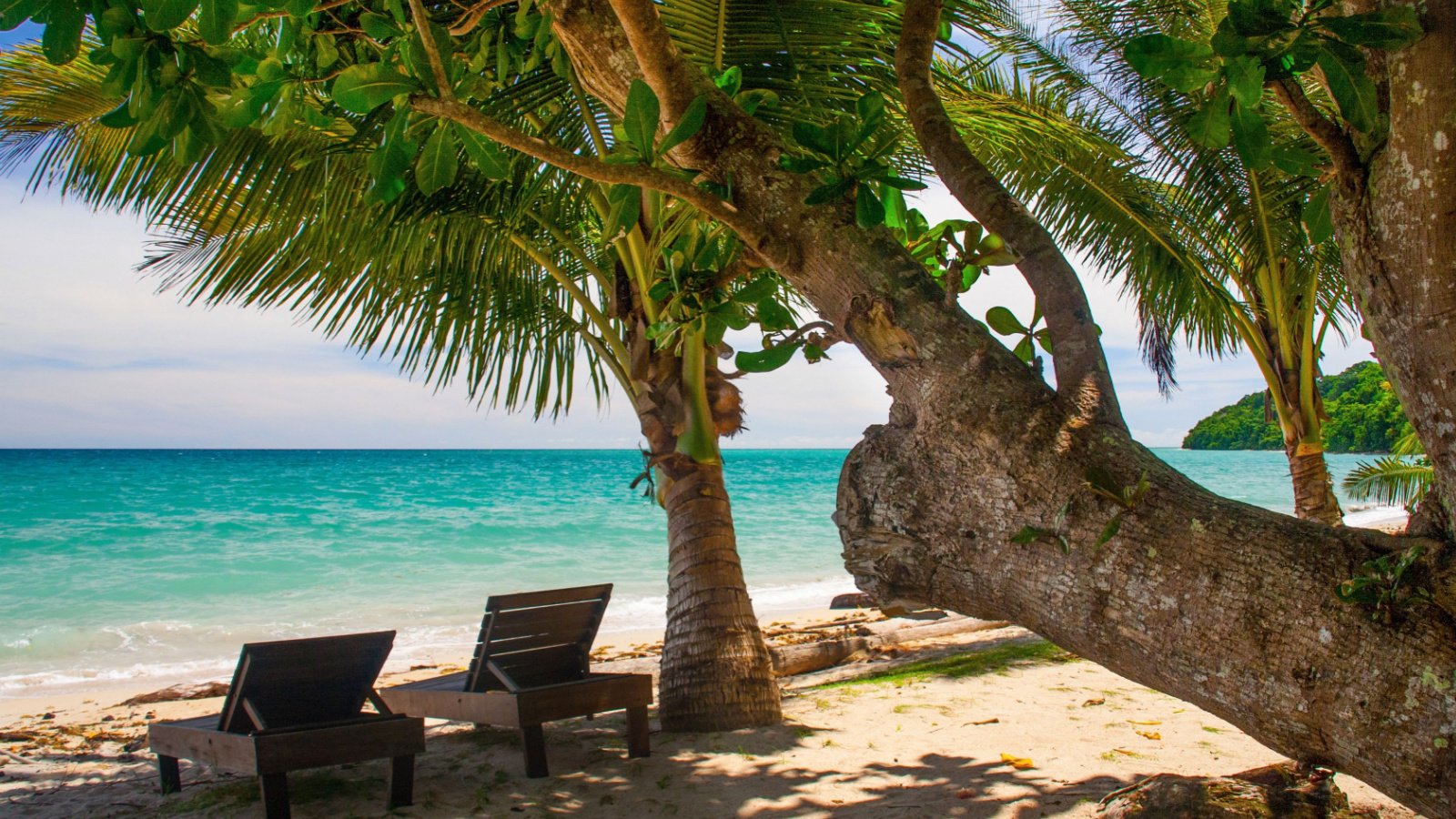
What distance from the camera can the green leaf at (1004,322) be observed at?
1.91 m

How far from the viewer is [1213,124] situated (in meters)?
1.30

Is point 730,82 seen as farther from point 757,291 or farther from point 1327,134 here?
point 1327,134

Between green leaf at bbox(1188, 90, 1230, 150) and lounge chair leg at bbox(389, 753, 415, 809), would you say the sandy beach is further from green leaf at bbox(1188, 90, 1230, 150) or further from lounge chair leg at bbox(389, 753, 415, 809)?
green leaf at bbox(1188, 90, 1230, 150)

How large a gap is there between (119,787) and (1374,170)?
4.97 m

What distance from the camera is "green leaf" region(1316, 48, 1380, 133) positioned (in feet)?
4.02

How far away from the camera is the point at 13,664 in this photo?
9.27 meters

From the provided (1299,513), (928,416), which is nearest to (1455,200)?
(928,416)

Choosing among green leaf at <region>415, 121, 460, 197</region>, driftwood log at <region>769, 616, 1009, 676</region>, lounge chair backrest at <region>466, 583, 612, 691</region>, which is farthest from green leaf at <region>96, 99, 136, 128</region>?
driftwood log at <region>769, 616, 1009, 676</region>

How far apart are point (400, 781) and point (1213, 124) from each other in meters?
3.70

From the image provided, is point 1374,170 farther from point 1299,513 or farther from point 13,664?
point 13,664

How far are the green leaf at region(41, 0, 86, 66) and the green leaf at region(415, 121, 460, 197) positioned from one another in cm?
51

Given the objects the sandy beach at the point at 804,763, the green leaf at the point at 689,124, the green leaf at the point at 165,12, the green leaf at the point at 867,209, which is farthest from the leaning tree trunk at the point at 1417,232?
the sandy beach at the point at 804,763

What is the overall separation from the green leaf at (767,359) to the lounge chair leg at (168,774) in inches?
139

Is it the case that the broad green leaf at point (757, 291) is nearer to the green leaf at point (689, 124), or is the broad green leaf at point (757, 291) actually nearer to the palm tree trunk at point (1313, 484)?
the green leaf at point (689, 124)
